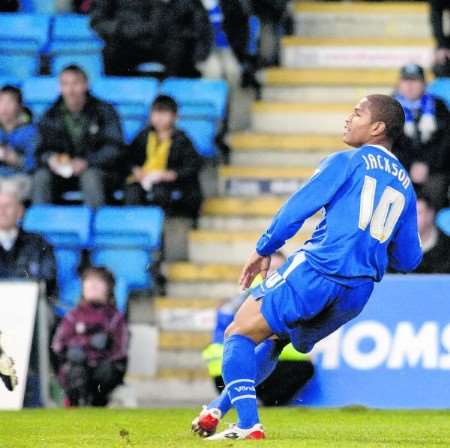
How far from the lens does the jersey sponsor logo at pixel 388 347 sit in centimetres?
1198

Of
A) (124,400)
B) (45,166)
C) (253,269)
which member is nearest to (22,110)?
(45,166)

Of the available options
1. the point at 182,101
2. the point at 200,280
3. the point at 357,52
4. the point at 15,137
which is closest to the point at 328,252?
the point at 200,280

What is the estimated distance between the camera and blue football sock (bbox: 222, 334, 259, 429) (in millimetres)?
7883

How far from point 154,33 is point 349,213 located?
7.63 meters

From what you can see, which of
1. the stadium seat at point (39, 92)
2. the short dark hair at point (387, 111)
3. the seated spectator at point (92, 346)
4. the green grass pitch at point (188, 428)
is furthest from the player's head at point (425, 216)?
the short dark hair at point (387, 111)

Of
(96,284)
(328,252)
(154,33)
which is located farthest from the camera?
(154,33)

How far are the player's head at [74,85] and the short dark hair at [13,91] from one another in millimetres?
452

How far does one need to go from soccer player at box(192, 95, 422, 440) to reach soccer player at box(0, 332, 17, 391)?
399 centimetres

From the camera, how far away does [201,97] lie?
14.9m

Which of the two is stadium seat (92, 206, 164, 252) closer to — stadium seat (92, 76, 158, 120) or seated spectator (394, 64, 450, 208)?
stadium seat (92, 76, 158, 120)

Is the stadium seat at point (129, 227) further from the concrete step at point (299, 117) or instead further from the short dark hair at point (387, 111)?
the short dark hair at point (387, 111)

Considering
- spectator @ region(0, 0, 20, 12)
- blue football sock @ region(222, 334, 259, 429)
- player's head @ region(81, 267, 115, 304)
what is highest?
spectator @ region(0, 0, 20, 12)

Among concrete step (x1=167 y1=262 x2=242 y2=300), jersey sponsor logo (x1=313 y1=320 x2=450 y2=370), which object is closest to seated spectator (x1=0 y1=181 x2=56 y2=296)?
concrete step (x1=167 y1=262 x2=242 y2=300)

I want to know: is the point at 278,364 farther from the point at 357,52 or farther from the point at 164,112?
the point at 357,52
